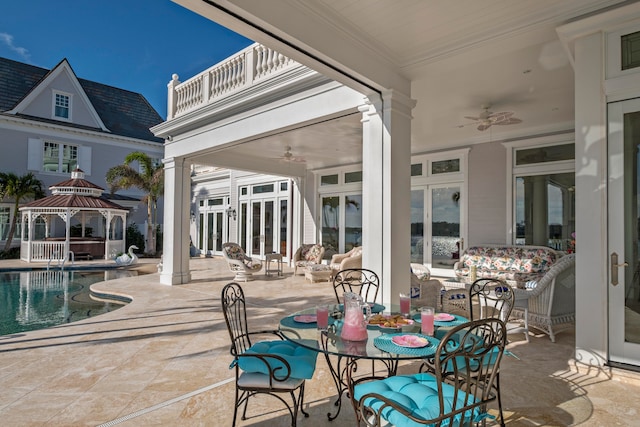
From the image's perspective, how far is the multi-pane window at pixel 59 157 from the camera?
15.1m

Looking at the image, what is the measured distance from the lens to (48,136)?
49.1 ft

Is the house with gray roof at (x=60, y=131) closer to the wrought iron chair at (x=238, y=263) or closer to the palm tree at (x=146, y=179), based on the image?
the palm tree at (x=146, y=179)

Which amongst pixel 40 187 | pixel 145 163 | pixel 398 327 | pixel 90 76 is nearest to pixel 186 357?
pixel 398 327

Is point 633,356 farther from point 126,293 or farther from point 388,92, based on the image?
point 126,293

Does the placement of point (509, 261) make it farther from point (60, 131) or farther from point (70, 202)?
point (60, 131)

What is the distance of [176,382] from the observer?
304 centimetres

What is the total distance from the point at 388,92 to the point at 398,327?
2734 millimetres

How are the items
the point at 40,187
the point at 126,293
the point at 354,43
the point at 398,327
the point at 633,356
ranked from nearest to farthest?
1. the point at 398,327
2. the point at 633,356
3. the point at 354,43
4. the point at 126,293
5. the point at 40,187

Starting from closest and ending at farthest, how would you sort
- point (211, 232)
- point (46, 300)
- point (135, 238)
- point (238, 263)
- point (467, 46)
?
point (467, 46) < point (46, 300) < point (238, 263) < point (211, 232) < point (135, 238)

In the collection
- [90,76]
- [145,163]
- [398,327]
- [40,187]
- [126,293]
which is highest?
[90,76]

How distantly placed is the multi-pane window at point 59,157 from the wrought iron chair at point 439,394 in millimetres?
A: 17627

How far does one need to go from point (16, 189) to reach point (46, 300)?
9.11 meters

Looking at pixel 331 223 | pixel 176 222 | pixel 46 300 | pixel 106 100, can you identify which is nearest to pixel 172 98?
pixel 176 222

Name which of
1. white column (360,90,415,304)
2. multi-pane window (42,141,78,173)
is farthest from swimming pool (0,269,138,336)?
multi-pane window (42,141,78,173)
